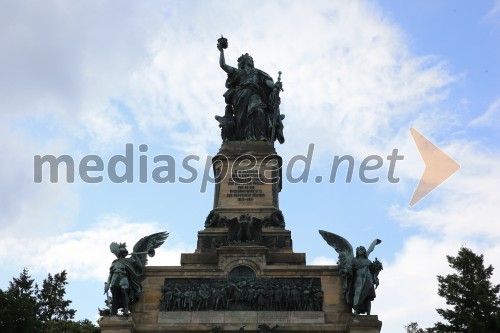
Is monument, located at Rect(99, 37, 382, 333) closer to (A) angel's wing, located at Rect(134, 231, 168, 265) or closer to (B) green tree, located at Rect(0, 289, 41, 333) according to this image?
(A) angel's wing, located at Rect(134, 231, 168, 265)

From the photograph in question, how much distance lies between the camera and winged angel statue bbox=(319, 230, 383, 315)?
77.6 ft

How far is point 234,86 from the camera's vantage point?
3272 centimetres

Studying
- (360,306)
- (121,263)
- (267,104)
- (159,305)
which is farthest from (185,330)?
(267,104)

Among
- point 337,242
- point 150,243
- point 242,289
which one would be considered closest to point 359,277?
point 337,242

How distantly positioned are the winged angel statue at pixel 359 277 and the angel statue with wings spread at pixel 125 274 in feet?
22.5

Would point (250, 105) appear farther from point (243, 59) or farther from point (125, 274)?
point (125, 274)

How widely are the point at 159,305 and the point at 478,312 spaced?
15900 mm

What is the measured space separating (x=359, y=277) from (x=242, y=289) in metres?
3.96

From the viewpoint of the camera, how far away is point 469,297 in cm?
3347

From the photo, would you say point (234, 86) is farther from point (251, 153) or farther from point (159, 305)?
point (159, 305)

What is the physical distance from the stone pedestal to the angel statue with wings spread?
37 centimetres

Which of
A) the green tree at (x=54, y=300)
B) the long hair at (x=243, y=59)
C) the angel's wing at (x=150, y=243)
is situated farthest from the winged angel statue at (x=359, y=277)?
the green tree at (x=54, y=300)

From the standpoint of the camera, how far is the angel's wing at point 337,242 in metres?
25.3

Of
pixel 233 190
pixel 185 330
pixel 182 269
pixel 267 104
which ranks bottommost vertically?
pixel 185 330
